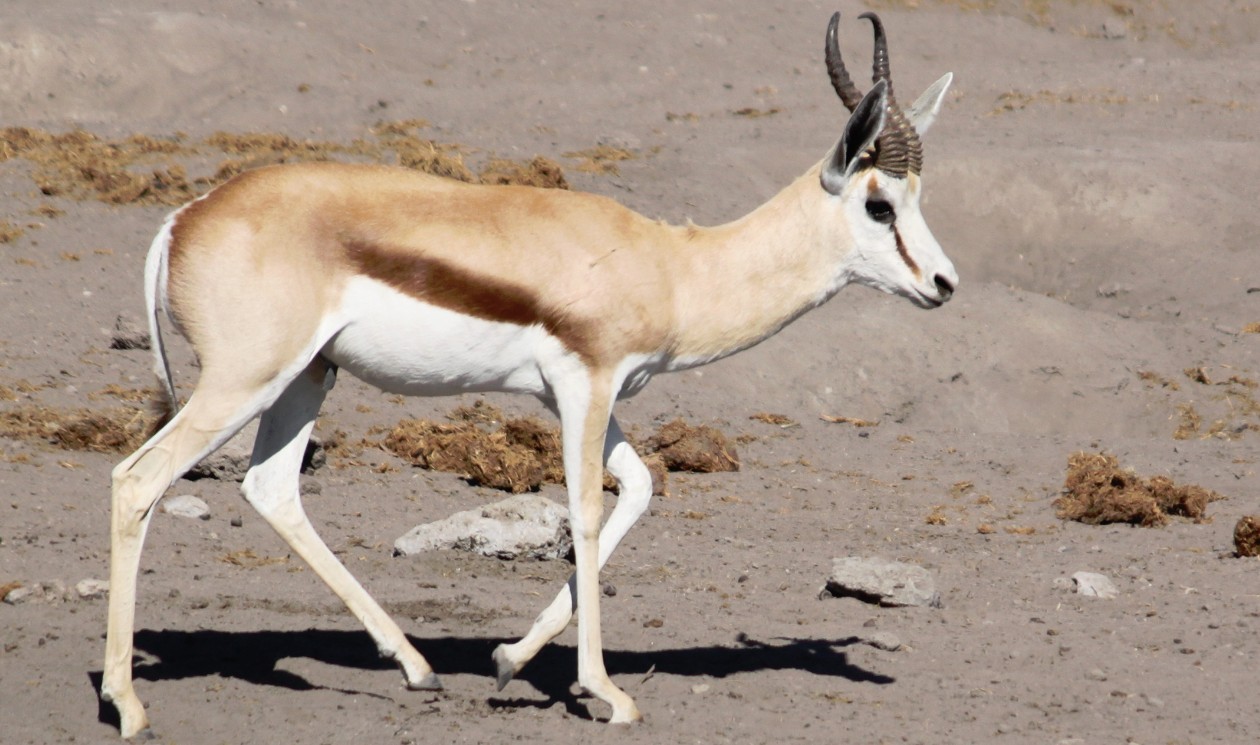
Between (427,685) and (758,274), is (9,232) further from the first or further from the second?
(758,274)

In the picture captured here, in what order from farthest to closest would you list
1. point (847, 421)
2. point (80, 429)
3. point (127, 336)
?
point (847, 421) → point (127, 336) → point (80, 429)

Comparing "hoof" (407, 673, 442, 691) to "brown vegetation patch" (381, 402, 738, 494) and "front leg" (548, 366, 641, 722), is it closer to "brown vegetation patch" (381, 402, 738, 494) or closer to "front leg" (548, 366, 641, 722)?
"front leg" (548, 366, 641, 722)

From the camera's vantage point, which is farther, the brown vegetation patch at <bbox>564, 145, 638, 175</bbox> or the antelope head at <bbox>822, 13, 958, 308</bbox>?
the brown vegetation patch at <bbox>564, 145, 638, 175</bbox>

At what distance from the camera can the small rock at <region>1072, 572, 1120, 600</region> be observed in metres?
8.81

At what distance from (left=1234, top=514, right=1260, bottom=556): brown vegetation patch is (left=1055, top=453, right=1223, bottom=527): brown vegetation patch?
95 cm

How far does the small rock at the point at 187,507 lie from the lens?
8.84 meters

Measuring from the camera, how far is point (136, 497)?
5.66m

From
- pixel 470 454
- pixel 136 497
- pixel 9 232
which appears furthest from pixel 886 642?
pixel 9 232

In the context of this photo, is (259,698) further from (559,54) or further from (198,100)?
(559,54)

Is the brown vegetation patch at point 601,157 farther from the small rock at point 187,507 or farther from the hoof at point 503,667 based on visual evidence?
the hoof at point 503,667

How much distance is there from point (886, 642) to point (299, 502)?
3.06m

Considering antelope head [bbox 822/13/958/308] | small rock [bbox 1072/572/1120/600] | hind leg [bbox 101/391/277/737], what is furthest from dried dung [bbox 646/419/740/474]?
hind leg [bbox 101/391/277/737]

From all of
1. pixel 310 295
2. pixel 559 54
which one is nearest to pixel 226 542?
pixel 310 295

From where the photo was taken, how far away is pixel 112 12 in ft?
72.9
